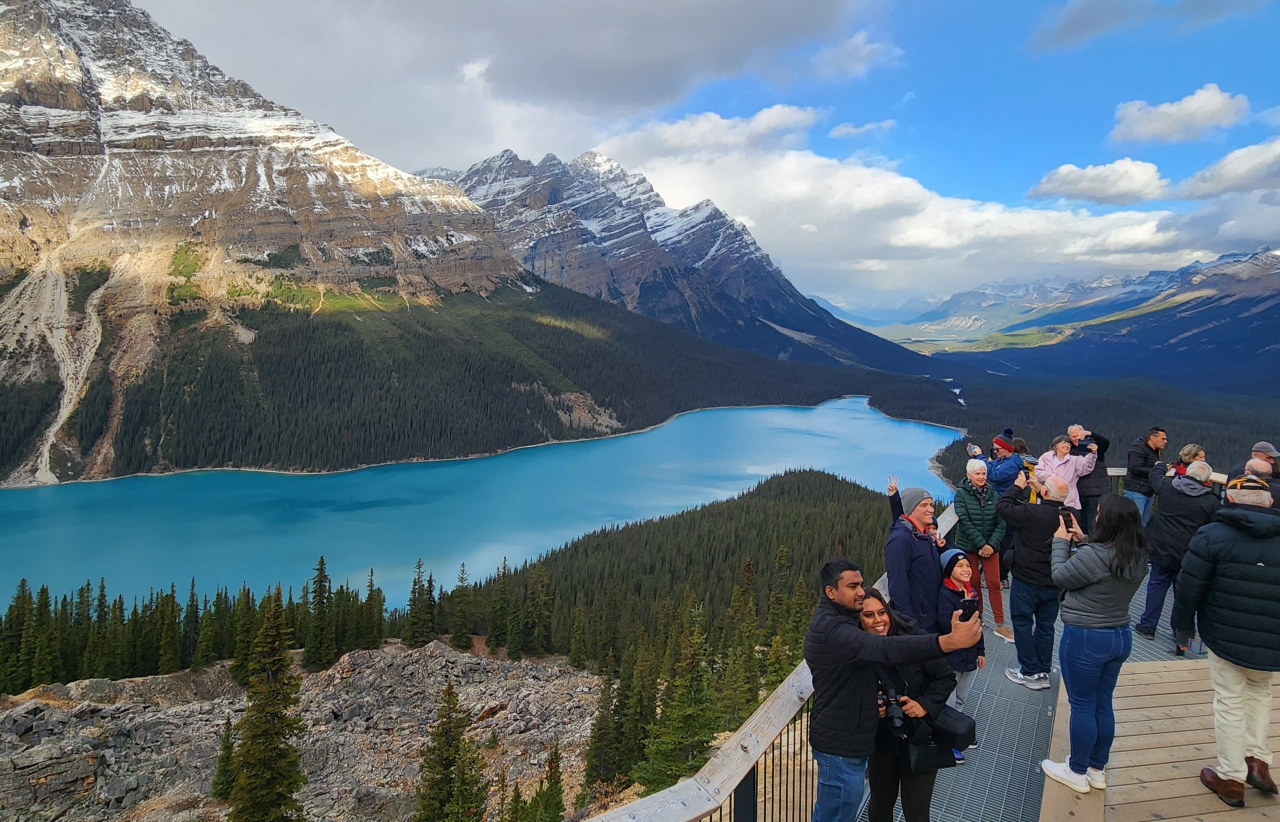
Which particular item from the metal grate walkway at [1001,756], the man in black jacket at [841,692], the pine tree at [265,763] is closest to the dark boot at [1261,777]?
the metal grate walkway at [1001,756]

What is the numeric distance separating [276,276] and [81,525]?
8508 cm

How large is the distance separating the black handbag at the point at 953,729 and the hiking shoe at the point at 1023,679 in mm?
4157

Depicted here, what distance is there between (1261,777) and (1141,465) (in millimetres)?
7051

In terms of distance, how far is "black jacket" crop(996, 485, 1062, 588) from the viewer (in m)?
8.00

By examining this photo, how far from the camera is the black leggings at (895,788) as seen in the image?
5.40 meters

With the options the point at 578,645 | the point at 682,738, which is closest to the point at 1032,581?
the point at 682,738

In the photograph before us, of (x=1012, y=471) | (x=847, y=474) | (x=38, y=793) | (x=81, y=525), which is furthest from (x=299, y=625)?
(x=847, y=474)

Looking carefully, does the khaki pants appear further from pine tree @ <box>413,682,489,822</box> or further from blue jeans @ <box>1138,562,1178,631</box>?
pine tree @ <box>413,682,489,822</box>

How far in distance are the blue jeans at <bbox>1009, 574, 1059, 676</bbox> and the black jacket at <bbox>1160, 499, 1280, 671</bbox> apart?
204cm

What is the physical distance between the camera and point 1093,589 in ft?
20.6

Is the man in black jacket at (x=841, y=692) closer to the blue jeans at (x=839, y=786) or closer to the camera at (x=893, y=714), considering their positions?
the blue jeans at (x=839, y=786)

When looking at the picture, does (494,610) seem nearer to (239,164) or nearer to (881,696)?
(881,696)

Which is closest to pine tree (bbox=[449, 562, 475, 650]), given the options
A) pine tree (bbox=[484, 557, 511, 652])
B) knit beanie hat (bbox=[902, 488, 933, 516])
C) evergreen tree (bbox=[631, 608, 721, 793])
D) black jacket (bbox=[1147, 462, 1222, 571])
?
pine tree (bbox=[484, 557, 511, 652])

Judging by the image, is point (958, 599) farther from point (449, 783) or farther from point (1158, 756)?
point (449, 783)
